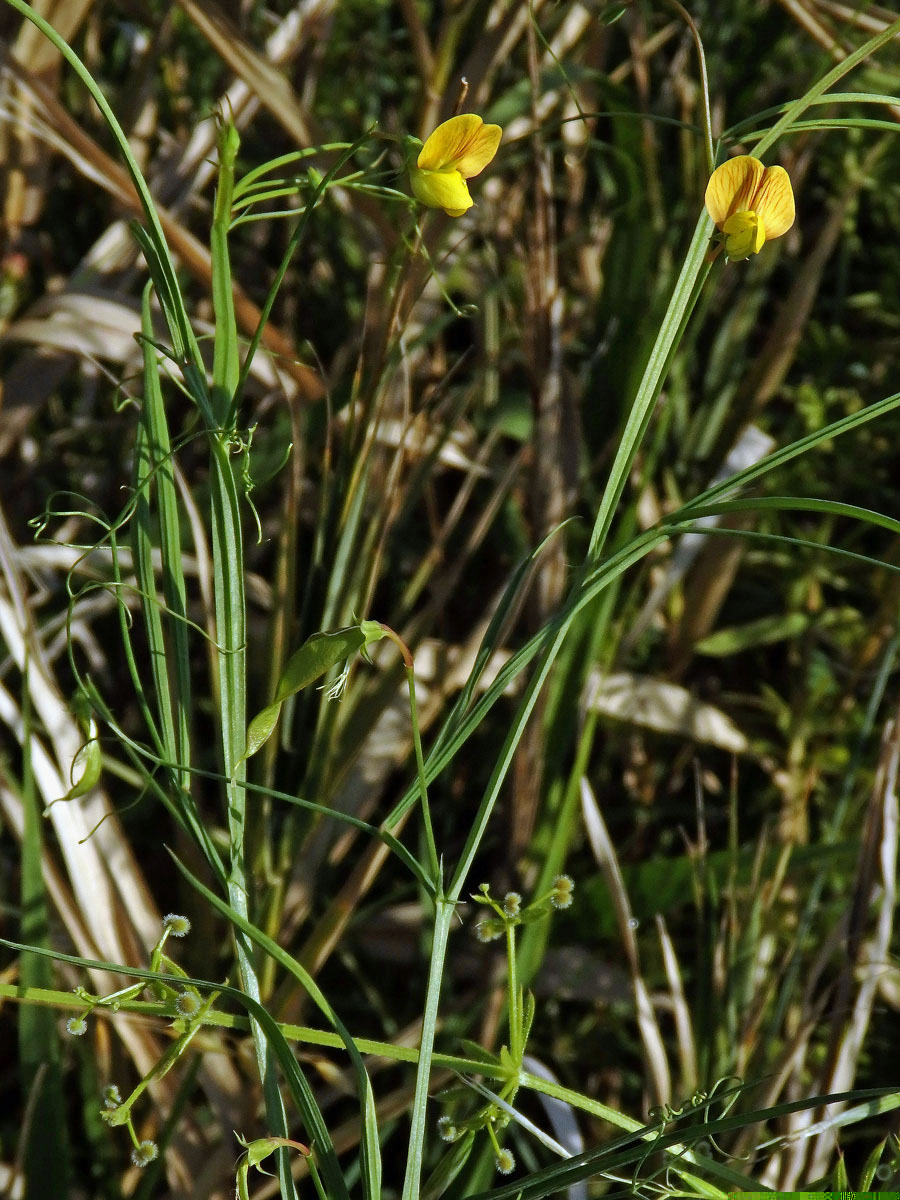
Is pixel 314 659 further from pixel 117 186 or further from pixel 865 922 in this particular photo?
pixel 117 186

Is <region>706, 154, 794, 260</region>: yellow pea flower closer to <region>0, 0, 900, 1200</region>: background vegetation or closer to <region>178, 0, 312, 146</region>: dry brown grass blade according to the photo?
<region>0, 0, 900, 1200</region>: background vegetation

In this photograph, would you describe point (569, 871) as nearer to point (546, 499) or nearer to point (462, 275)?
point (546, 499)

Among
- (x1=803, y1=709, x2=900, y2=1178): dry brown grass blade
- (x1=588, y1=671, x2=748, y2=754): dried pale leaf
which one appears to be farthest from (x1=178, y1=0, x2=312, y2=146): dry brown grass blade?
(x1=803, y1=709, x2=900, y2=1178): dry brown grass blade

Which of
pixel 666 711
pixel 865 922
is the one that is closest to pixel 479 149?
pixel 865 922

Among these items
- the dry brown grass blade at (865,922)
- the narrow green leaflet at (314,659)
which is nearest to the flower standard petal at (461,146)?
the narrow green leaflet at (314,659)

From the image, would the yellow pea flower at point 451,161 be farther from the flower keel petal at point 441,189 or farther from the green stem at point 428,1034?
the green stem at point 428,1034

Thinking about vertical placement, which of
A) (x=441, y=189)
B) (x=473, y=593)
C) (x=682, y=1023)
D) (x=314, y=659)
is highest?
(x=441, y=189)
